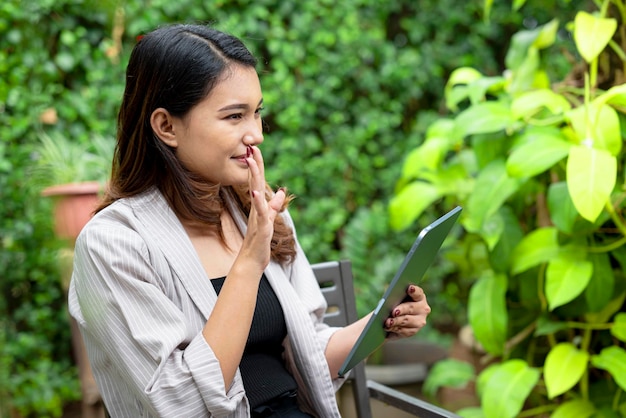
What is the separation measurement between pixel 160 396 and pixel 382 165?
2.62 meters

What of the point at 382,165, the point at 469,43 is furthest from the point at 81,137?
the point at 469,43

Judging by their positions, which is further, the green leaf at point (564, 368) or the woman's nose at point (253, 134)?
the green leaf at point (564, 368)

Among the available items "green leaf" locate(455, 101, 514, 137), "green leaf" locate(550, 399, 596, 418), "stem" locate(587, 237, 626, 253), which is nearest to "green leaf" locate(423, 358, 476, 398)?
"green leaf" locate(550, 399, 596, 418)

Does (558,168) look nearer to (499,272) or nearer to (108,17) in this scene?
(499,272)

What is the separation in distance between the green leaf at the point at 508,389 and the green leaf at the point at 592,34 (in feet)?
2.95

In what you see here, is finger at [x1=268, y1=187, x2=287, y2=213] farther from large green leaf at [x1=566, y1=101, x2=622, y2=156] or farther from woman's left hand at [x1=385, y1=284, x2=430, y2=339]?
large green leaf at [x1=566, y1=101, x2=622, y2=156]

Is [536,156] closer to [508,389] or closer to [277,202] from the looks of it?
[508,389]

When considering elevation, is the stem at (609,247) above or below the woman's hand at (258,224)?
below

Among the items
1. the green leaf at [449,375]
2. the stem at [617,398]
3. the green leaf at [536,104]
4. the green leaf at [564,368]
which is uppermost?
the green leaf at [536,104]

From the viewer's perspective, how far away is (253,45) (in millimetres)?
3193

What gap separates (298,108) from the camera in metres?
3.26

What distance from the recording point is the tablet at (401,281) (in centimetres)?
115

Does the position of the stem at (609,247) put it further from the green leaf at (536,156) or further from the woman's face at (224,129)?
the woman's face at (224,129)

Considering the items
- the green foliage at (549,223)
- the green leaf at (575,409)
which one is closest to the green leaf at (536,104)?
the green foliage at (549,223)
